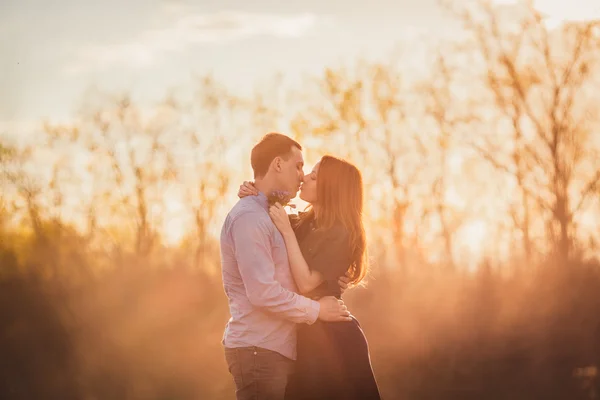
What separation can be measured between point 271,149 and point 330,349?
121 centimetres

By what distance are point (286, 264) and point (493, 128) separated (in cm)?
1964

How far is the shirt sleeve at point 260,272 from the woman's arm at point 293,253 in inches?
6.3

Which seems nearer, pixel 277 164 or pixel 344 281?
pixel 277 164

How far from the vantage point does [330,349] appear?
187 inches

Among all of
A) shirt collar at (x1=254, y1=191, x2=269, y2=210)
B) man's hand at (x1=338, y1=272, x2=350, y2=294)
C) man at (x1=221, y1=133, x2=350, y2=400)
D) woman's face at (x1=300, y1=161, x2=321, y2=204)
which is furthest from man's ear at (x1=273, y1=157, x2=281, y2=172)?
man's hand at (x1=338, y1=272, x2=350, y2=294)

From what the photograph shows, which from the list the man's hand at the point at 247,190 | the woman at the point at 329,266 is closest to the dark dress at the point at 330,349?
the woman at the point at 329,266

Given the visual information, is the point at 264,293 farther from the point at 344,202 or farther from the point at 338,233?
the point at 344,202

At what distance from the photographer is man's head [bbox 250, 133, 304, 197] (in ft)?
15.2

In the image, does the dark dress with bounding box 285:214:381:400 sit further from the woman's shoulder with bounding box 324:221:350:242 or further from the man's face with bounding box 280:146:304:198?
the man's face with bounding box 280:146:304:198

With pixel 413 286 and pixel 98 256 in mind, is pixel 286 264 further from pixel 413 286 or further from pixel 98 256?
pixel 98 256

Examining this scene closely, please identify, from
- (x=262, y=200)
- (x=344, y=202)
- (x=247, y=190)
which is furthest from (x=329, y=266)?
(x=247, y=190)

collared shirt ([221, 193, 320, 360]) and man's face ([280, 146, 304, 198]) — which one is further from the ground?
man's face ([280, 146, 304, 198])

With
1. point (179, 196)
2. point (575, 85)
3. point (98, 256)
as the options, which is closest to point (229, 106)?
point (179, 196)

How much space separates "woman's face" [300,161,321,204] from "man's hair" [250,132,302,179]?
445 mm
